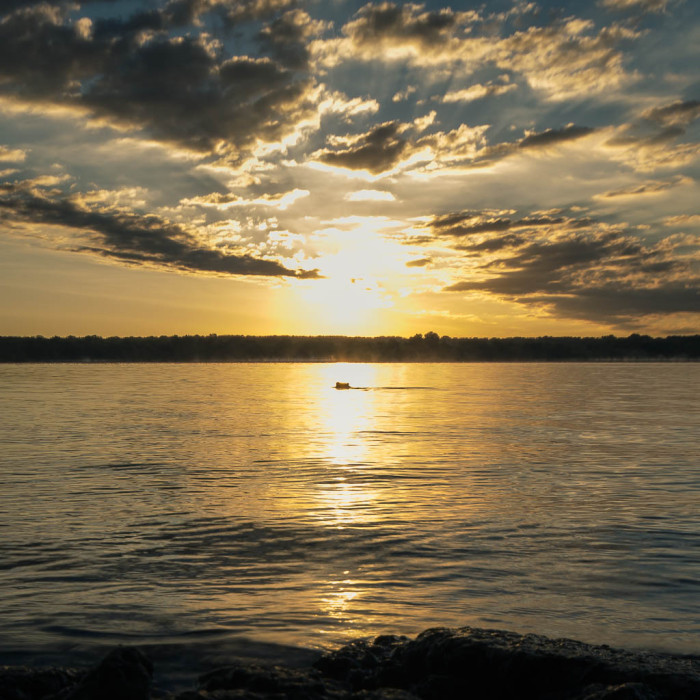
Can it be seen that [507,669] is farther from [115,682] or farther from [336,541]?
[336,541]

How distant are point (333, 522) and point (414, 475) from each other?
27.8 feet

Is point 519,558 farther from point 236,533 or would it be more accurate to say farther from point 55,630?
point 55,630

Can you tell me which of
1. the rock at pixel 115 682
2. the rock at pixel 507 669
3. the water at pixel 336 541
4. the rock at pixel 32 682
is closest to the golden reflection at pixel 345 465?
the water at pixel 336 541

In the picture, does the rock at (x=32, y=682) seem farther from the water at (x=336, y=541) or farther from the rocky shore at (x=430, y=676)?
the water at (x=336, y=541)

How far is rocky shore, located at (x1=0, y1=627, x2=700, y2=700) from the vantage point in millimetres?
7843

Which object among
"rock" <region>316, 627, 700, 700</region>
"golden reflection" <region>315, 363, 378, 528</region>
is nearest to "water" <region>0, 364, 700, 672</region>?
"golden reflection" <region>315, 363, 378, 528</region>

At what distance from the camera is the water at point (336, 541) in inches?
444

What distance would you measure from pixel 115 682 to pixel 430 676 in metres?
3.74

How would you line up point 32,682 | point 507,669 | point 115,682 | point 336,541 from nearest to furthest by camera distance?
point 115,682
point 32,682
point 507,669
point 336,541

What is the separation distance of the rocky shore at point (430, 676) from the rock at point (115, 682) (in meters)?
0.01

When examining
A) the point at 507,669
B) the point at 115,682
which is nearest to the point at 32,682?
the point at 115,682

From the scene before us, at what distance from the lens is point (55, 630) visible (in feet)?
35.9

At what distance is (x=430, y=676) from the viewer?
8.77 metres

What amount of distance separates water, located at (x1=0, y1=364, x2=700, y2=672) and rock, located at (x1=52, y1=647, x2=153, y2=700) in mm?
2292
